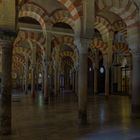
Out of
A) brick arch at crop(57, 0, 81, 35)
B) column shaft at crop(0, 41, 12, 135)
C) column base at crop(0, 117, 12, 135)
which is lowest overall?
column base at crop(0, 117, 12, 135)

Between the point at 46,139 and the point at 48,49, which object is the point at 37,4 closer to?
the point at 48,49

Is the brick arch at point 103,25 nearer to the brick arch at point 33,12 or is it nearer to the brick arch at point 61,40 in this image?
the brick arch at point 61,40

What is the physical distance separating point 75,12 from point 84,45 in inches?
→ 39.5

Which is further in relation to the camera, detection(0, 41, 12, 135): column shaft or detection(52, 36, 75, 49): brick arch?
detection(52, 36, 75, 49): brick arch

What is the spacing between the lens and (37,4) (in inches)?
458

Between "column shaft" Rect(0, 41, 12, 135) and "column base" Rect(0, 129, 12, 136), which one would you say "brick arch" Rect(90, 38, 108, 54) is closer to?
"column shaft" Rect(0, 41, 12, 135)

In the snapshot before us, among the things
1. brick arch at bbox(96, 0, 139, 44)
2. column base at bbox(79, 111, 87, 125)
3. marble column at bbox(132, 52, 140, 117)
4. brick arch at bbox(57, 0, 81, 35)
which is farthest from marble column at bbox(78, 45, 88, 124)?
marble column at bbox(132, 52, 140, 117)

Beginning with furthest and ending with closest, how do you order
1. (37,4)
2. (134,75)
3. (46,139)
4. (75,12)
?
(37,4)
(134,75)
(75,12)
(46,139)

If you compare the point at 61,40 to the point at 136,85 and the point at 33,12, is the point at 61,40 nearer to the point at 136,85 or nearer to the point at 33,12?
the point at 33,12

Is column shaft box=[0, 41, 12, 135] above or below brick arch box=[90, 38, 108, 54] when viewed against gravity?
below

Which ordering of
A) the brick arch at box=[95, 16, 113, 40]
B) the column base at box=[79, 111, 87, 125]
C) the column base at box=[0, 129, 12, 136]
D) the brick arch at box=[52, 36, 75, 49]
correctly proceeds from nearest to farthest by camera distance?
the column base at box=[0, 129, 12, 136], the column base at box=[79, 111, 87, 125], the brick arch at box=[95, 16, 113, 40], the brick arch at box=[52, 36, 75, 49]

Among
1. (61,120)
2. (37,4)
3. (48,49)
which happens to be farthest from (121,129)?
(37,4)

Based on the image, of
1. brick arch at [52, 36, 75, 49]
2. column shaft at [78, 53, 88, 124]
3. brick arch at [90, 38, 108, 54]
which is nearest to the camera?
column shaft at [78, 53, 88, 124]

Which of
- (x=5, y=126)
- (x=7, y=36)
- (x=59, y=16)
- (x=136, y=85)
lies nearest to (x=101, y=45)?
(x=59, y=16)
